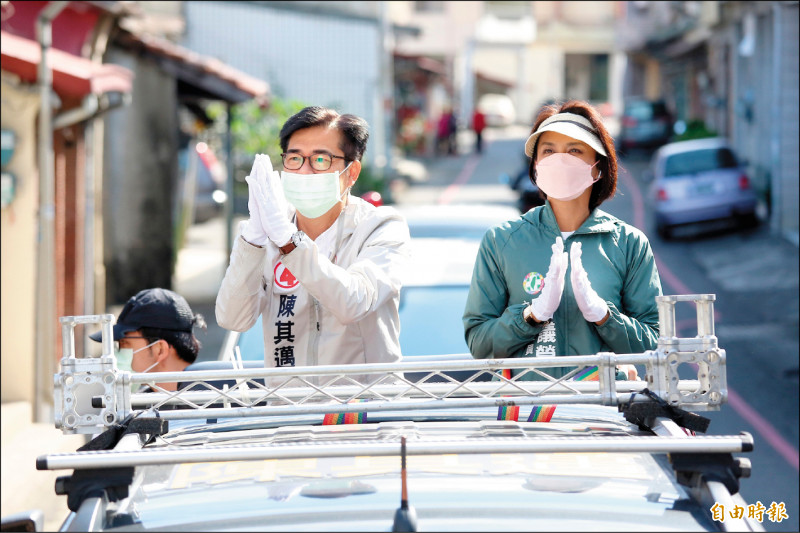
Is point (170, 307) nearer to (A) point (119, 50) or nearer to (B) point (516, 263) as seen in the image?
(B) point (516, 263)

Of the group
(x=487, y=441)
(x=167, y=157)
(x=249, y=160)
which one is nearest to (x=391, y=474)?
(x=487, y=441)

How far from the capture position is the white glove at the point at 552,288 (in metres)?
3.32

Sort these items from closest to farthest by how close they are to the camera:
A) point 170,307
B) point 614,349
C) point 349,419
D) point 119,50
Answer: point 349,419 → point 614,349 → point 170,307 → point 119,50

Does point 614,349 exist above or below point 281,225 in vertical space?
below

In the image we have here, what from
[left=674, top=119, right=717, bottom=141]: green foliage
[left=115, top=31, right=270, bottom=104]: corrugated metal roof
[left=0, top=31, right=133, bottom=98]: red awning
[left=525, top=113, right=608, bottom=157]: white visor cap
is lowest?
[left=525, top=113, right=608, bottom=157]: white visor cap

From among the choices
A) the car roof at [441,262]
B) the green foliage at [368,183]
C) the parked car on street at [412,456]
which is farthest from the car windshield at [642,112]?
the parked car on street at [412,456]

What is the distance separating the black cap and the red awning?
4.82 m

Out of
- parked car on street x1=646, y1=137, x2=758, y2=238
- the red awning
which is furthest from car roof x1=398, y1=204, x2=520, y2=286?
parked car on street x1=646, y1=137, x2=758, y2=238

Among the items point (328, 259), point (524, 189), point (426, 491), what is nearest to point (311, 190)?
point (328, 259)

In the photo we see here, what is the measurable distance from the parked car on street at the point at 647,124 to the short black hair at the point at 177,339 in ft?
106

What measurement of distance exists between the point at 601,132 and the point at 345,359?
113cm

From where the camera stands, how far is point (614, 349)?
364 cm

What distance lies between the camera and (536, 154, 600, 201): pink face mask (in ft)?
12.3

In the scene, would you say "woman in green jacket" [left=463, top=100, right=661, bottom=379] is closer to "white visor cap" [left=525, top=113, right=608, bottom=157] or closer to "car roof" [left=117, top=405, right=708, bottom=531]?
"white visor cap" [left=525, top=113, right=608, bottom=157]
